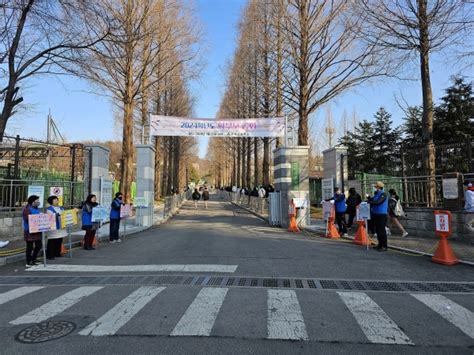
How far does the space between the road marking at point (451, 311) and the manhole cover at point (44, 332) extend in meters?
4.74

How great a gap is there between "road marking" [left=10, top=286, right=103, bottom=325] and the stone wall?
10.1 meters

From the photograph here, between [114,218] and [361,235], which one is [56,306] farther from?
[361,235]

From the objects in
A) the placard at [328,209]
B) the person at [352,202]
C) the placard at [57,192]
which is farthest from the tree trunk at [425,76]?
the placard at [57,192]

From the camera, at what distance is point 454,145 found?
468 inches

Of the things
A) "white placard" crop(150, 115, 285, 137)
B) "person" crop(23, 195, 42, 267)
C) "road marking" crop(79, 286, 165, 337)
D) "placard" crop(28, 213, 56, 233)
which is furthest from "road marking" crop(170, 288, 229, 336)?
"white placard" crop(150, 115, 285, 137)

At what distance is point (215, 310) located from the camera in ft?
→ 16.5

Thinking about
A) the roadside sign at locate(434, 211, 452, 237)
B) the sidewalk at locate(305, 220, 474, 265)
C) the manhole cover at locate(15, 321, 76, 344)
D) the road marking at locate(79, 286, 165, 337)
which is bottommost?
the manhole cover at locate(15, 321, 76, 344)

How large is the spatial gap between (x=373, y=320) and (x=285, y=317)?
112cm

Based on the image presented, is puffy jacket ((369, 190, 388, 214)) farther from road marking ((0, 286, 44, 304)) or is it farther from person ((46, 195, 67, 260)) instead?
person ((46, 195, 67, 260))

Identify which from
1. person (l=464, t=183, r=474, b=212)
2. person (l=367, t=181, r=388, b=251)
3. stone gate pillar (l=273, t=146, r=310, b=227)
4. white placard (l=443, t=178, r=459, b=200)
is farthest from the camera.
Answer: stone gate pillar (l=273, t=146, r=310, b=227)

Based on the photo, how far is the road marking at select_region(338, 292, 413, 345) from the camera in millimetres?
4102

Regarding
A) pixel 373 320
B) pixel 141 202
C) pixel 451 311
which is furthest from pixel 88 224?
pixel 451 311

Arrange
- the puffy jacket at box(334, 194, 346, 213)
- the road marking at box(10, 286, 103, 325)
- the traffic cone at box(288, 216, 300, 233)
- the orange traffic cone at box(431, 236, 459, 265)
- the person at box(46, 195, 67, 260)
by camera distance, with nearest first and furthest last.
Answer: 1. the road marking at box(10, 286, 103, 325)
2. the orange traffic cone at box(431, 236, 459, 265)
3. the person at box(46, 195, 67, 260)
4. the puffy jacket at box(334, 194, 346, 213)
5. the traffic cone at box(288, 216, 300, 233)

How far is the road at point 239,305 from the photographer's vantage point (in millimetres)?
3975
